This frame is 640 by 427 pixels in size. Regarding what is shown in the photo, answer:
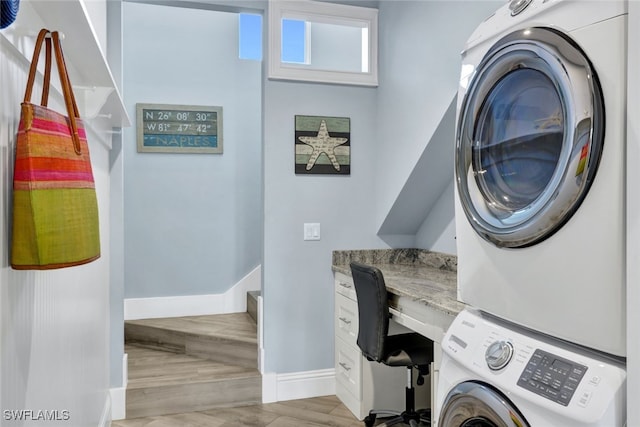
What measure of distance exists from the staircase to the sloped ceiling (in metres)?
1.30

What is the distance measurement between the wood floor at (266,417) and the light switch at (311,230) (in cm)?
107

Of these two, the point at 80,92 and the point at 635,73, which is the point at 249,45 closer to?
the point at 80,92

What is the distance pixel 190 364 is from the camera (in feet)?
10.4

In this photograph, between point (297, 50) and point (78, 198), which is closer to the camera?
point (78, 198)

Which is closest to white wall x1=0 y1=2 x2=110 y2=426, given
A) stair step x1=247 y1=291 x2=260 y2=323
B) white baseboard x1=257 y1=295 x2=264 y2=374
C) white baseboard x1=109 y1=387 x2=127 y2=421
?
white baseboard x1=109 y1=387 x2=127 y2=421

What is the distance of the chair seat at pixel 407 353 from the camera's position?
87.8 inches

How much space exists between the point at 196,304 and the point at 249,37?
2352 millimetres

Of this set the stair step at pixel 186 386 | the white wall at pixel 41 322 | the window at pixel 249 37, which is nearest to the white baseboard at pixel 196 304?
the stair step at pixel 186 386

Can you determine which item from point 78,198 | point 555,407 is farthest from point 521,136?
point 78,198

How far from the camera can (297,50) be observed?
3686mm

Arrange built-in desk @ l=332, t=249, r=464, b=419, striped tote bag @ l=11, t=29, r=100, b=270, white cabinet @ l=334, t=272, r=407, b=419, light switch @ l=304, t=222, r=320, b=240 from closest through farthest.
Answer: striped tote bag @ l=11, t=29, r=100, b=270 → built-in desk @ l=332, t=249, r=464, b=419 → white cabinet @ l=334, t=272, r=407, b=419 → light switch @ l=304, t=222, r=320, b=240

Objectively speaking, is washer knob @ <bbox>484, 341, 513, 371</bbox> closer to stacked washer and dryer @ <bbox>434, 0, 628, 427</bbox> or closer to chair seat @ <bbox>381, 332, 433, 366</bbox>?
stacked washer and dryer @ <bbox>434, 0, 628, 427</bbox>

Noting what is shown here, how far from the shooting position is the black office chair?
7.33 ft

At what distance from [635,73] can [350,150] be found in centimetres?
228
